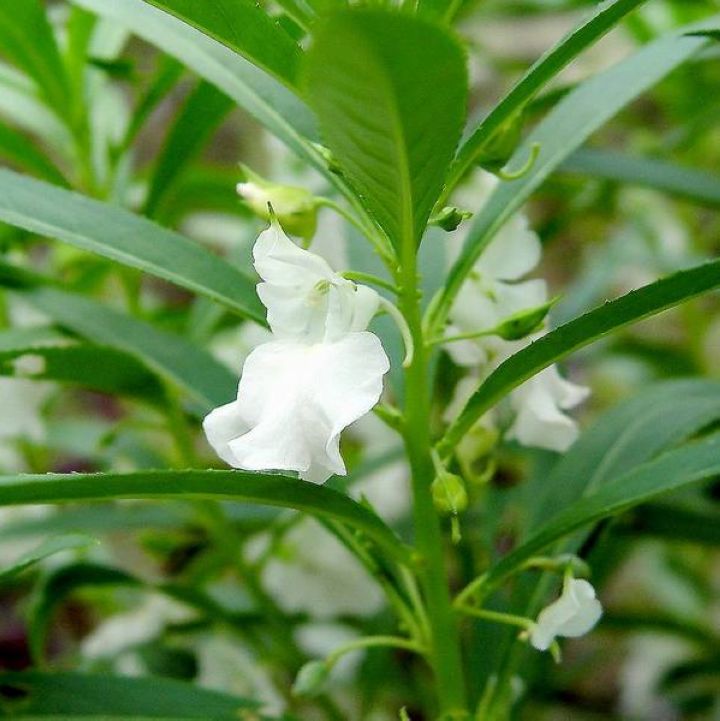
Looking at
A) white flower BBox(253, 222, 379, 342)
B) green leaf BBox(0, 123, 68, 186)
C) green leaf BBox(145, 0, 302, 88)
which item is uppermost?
green leaf BBox(0, 123, 68, 186)

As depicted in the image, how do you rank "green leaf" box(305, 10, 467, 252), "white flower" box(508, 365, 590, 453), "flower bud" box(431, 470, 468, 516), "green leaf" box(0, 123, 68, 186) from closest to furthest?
"green leaf" box(305, 10, 467, 252) < "flower bud" box(431, 470, 468, 516) < "white flower" box(508, 365, 590, 453) < "green leaf" box(0, 123, 68, 186)

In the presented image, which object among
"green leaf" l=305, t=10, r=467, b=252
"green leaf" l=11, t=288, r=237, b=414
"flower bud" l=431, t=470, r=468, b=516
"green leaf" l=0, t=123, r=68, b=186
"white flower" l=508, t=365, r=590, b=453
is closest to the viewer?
"green leaf" l=305, t=10, r=467, b=252

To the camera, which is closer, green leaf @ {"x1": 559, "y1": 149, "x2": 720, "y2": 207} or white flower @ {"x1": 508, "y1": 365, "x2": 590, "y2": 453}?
white flower @ {"x1": 508, "y1": 365, "x2": 590, "y2": 453}

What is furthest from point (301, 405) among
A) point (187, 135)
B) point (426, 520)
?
point (187, 135)

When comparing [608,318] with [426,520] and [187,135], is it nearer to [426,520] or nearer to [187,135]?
[426,520]

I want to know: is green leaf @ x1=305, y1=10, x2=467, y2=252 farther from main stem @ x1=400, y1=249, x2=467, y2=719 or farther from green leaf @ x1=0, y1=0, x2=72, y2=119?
green leaf @ x1=0, y1=0, x2=72, y2=119

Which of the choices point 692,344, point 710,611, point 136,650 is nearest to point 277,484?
point 136,650

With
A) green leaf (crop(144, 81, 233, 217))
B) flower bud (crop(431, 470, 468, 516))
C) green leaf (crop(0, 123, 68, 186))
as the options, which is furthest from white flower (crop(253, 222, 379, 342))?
green leaf (crop(0, 123, 68, 186))

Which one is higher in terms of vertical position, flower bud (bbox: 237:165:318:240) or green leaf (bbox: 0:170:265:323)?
green leaf (bbox: 0:170:265:323)
